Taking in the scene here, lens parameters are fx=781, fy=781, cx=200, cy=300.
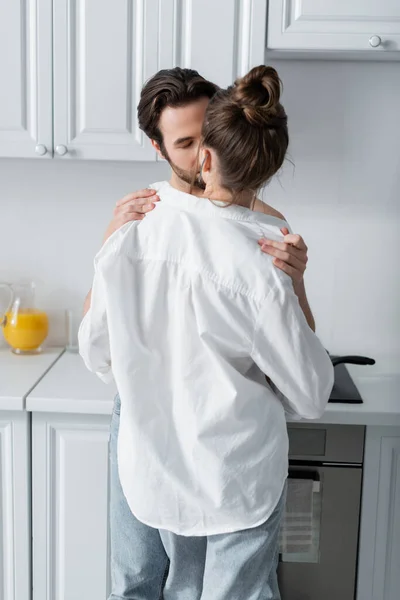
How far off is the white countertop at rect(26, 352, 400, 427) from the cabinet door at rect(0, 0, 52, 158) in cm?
63

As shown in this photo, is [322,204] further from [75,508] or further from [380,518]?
[75,508]

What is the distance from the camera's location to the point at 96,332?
151 cm

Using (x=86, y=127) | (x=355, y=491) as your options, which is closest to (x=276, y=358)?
(x=355, y=491)

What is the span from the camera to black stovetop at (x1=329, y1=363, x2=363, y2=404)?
2078 millimetres

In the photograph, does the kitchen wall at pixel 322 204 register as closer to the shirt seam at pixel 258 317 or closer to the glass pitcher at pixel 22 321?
the glass pitcher at pixel 22 321

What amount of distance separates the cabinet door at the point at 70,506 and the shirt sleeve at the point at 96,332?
0.53m

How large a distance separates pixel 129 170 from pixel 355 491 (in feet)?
3.96

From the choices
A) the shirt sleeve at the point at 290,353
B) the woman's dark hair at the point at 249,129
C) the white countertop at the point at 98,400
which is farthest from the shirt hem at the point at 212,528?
the woman's dark hair at the point at 249,129

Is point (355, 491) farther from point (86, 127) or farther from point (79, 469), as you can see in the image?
point (86, 127)

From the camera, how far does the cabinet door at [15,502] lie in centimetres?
209

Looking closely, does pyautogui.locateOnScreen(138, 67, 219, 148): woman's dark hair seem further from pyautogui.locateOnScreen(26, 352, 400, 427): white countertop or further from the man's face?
pyautogui.locateOnScreen(26, 352, 400, 427): white countertop

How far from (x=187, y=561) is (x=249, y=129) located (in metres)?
0.90

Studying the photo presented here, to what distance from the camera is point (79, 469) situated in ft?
6.92

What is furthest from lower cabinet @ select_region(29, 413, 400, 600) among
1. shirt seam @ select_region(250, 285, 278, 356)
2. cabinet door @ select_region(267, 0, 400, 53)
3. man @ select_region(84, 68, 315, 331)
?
cabinet door @ select_region(267, 0, 400, 53)
